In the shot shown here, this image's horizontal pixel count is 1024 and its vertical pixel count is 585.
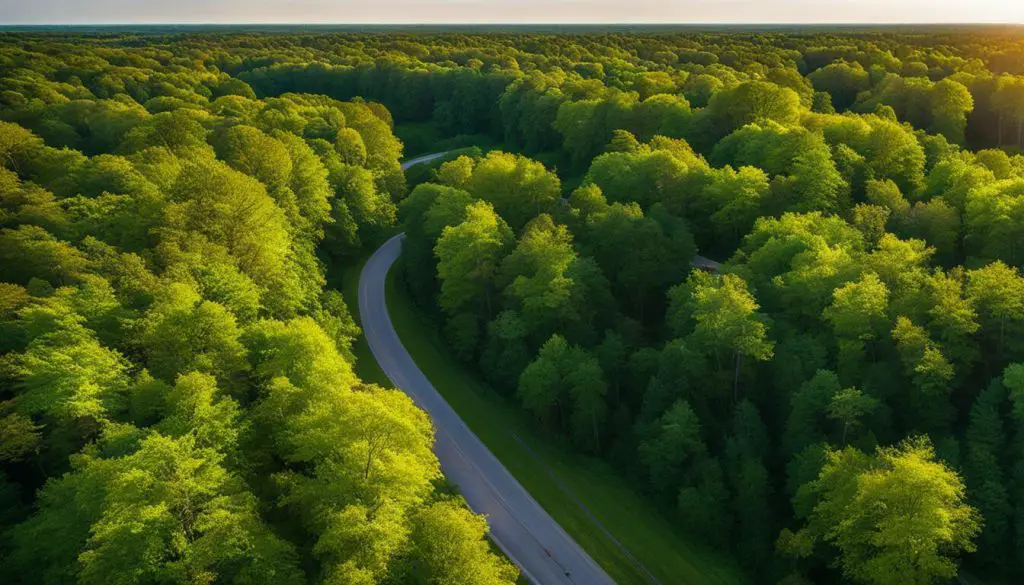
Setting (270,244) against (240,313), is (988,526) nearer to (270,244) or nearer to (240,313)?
(240,313)

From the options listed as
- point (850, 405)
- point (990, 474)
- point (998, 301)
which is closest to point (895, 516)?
point (850, 405)

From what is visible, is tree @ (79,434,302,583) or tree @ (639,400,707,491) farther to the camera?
tree @ (639,400,707,491)

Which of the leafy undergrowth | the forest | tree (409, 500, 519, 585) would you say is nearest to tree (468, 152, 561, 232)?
the forest

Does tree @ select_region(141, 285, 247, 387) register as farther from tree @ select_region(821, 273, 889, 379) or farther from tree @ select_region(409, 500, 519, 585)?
tree @ select_region(821, 273, 889, 379)

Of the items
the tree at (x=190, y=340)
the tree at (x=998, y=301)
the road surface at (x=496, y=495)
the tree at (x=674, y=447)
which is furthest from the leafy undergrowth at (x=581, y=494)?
the tree at (x=998, y=301)

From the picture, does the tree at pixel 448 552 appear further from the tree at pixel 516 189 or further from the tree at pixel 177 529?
the tree at pixel 516 189

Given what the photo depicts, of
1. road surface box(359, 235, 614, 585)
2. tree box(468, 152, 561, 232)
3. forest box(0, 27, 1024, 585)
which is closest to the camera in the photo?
forest box(0, 27, 1024, 585)
